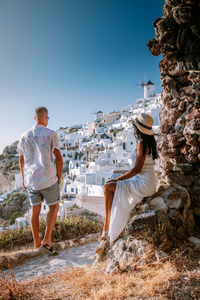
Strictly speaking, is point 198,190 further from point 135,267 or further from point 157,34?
point 157,34

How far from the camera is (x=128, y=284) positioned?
247 centimetres

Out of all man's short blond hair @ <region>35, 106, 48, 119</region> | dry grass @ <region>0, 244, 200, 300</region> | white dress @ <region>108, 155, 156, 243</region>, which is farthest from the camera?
man's short blond hair @ <region>35, 106, 48, 119</region>

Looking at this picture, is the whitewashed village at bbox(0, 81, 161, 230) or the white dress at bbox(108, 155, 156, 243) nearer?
the white dress at bbox(108, 155, 156, 243)

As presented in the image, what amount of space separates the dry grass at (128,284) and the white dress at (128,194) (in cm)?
65

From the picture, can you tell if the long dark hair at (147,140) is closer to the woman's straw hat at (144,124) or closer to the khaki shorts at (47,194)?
the woman's straw hat at (144,124)

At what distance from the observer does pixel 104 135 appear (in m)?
62.2

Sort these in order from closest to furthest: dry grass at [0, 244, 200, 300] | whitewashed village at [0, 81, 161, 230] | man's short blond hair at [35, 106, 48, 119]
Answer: dry grass at [0, 244, 200, 300] < man's short blond hair at [35, 106, 48, 119] < whitewashed village at [0, 81, 161, 230]

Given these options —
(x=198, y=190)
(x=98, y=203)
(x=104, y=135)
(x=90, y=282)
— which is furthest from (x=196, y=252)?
(x=104, y=135)

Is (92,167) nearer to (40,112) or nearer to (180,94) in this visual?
(180,94)

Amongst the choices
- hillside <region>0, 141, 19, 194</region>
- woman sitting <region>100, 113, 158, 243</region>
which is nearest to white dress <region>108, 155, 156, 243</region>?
woman sitting <region>100, 113, 158, 243</region>

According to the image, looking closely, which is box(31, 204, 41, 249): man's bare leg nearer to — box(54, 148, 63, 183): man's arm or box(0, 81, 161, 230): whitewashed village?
box(54, 148, 63, 183): man's arm

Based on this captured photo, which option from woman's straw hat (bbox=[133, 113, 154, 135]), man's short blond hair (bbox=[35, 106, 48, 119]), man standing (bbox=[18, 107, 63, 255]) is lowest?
man standing (bbox=[18, 107, 63, 255])

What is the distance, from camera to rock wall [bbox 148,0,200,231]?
3.77 meters

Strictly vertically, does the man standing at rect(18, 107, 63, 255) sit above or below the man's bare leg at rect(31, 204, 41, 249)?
above
